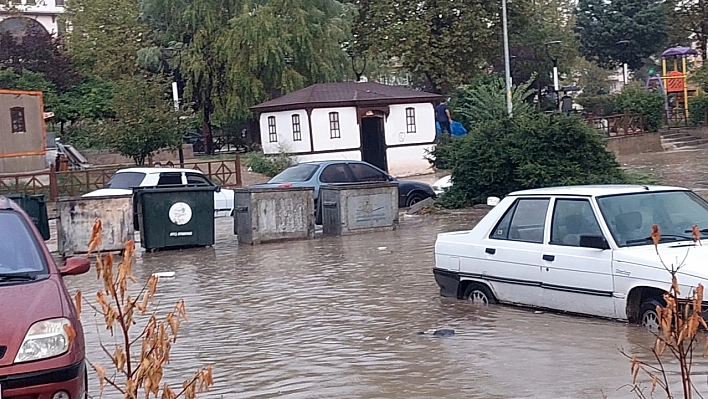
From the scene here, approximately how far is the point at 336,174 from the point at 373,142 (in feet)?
64.2

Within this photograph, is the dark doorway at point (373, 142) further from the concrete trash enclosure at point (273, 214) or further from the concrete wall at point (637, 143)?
the concrete trash enclosure at point (273, 214)

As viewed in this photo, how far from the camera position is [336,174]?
898 inches

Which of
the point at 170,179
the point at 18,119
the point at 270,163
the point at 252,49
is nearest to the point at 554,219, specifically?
the point at 170,179

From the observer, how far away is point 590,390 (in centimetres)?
723

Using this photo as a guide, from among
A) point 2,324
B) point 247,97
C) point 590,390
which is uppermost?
point 247,97

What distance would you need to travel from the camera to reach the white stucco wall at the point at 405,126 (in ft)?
137

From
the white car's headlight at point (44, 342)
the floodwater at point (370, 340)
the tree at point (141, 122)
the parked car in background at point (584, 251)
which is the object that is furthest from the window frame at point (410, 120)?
the white car's headlight at point (44, 342)

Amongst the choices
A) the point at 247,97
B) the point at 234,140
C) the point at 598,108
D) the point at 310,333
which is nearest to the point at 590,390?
the point at 310,333

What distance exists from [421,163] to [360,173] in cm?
1980

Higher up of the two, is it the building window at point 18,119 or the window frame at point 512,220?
the building window at point 18,119

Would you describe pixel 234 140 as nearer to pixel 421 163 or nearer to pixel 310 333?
pixel 421 163

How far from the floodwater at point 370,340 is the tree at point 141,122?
21.7 m

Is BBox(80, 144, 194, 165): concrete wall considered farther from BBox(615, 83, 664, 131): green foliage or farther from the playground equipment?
the playground equipment

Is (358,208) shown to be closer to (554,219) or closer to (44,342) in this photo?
(554,219)
